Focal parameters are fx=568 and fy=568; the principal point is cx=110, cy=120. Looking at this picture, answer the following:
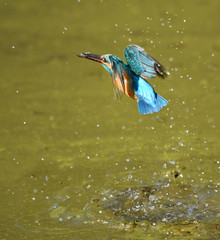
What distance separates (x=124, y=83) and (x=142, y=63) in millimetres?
65

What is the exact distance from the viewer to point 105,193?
2055mm

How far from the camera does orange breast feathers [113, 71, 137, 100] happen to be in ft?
4.29

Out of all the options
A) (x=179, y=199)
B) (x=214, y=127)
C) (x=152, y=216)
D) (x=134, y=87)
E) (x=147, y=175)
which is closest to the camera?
(x=134, y=87)

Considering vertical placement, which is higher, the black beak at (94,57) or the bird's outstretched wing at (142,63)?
the bird's outstretched wing at (142,63)

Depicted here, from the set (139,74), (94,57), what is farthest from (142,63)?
(94,57)

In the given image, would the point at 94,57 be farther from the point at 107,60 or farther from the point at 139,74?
the point at 139,74

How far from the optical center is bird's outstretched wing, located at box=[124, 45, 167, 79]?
4.43 feet

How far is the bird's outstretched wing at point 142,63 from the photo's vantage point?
135cm

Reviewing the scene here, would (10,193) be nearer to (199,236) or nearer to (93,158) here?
(93,158)

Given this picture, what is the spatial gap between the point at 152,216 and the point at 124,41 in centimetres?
137

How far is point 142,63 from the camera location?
1.36 m

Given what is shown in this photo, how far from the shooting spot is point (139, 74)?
137 cm

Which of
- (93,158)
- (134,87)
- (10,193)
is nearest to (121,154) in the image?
(93,158)

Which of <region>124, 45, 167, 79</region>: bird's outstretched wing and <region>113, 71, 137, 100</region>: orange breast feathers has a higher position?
<region>124, 45, 167, 79</region>: bird's outstretched wing
